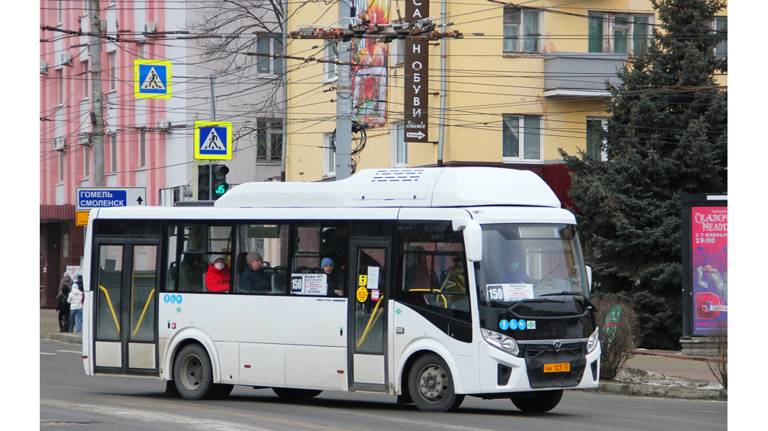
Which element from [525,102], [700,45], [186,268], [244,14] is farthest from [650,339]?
[244,14]

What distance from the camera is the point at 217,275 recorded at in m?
20.1

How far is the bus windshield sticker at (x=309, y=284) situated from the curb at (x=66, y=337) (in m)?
20.6

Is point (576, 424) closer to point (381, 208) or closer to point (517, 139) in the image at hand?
point (381, 208)

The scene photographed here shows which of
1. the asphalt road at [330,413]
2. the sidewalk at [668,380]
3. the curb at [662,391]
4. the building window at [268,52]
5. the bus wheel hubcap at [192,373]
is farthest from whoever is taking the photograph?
the building window at [268,52]

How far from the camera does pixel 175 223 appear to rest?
2066 centimetres

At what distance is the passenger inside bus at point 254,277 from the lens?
19.7 metres

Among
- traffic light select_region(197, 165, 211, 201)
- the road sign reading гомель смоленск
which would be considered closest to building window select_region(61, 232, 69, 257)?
the road sign reading гомель смоленск

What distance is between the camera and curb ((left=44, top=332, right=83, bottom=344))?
39.4 meters

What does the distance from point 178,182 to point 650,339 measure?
83.6ft

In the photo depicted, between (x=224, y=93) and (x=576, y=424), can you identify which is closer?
(x=576, y=424)

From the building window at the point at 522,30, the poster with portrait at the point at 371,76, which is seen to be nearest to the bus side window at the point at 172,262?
the building window at the point at 522,30

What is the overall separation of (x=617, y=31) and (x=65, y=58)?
98.3ft

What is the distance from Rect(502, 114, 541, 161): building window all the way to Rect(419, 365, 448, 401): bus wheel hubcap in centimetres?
2431

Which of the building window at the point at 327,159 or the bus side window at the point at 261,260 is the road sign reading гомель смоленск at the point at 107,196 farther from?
the building window at the point at 327,159
